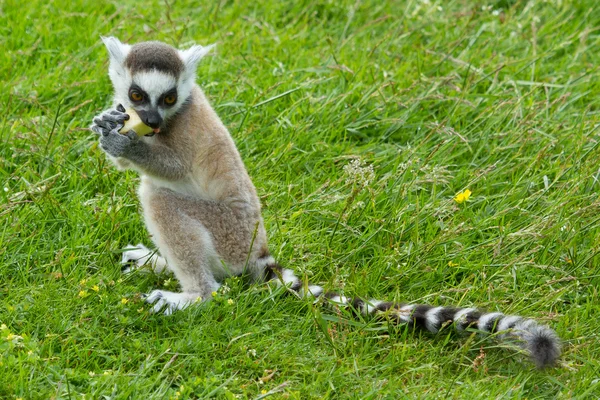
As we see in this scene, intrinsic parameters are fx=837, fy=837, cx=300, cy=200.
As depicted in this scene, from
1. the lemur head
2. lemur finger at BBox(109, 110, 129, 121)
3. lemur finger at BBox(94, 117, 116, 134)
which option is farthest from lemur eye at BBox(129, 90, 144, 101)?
lemur finger at BBox(94, 117, 116, 134)

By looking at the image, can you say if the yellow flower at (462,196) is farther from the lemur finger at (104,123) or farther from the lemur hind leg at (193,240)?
the lemur finger at (104,123)

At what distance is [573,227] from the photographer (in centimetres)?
434

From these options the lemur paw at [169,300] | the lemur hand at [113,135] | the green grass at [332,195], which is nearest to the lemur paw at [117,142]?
the lemur hand at [113,135]

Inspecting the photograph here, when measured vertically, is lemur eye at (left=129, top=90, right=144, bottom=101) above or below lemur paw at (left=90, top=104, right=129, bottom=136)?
above

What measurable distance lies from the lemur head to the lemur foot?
1.99ft

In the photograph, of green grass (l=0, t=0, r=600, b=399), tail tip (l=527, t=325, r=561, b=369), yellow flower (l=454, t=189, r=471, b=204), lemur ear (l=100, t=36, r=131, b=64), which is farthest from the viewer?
yellow flower (l=454, t=189, r=471, b=204)

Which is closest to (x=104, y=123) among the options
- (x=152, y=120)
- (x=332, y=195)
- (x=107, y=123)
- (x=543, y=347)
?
(x=107, y=123)

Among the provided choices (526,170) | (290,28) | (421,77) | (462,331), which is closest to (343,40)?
(290,28)

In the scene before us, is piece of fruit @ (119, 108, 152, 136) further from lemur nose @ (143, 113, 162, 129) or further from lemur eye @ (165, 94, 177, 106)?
lemur eye @ (165, 94, 177, 106)

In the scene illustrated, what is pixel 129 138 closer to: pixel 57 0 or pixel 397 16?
pixel 57 0

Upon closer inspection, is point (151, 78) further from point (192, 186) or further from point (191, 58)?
point (192, 186)

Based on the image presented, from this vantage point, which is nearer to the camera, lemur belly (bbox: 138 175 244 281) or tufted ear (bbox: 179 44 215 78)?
lemur belly (bbox: 138 175 244 281)

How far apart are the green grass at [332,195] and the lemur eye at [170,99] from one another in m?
0.60

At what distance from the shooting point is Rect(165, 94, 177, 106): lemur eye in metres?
4.10
